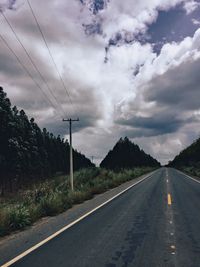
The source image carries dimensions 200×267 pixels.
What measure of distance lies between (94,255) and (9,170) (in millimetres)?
50994

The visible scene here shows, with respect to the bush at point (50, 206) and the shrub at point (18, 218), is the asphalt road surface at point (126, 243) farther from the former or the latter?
the bush at point (50, 206)

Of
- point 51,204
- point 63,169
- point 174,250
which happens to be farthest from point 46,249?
point 63,169

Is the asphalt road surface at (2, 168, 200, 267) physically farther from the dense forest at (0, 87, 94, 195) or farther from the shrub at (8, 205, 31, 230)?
the dense forest at (0, 87, 94, 195)

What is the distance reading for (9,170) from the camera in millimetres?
55781

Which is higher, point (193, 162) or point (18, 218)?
point (193, 162)

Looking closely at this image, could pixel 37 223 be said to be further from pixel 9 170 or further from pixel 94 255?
pixel 9 170

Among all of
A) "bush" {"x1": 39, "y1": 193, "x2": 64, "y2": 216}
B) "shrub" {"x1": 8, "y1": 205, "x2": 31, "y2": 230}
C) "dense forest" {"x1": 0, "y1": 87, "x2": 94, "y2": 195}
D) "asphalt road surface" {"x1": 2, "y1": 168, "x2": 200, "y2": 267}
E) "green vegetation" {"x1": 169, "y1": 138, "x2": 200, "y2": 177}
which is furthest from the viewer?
"green vegetation" {"x1": 169, "y1": 138, "x2": 200, "y2": 177}

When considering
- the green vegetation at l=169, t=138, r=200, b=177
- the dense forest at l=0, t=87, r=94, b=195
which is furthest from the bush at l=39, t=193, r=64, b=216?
the green vegetation at l=169, t=138, r=200, b=177

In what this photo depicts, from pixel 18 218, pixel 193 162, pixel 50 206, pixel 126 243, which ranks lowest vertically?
pixel 126 243

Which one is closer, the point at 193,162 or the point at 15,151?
the point at 15,151

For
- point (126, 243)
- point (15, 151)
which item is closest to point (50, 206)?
point (126, 243)

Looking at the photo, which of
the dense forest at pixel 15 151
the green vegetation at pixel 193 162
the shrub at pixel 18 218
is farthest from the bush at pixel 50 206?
the green vegetation at pixel 193 162

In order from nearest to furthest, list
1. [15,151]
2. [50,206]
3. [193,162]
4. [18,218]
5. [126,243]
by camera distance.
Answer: [126,243], [18,218], [50,206], [15,151], [193,162]

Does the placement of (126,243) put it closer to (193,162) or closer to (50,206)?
(50,206)
